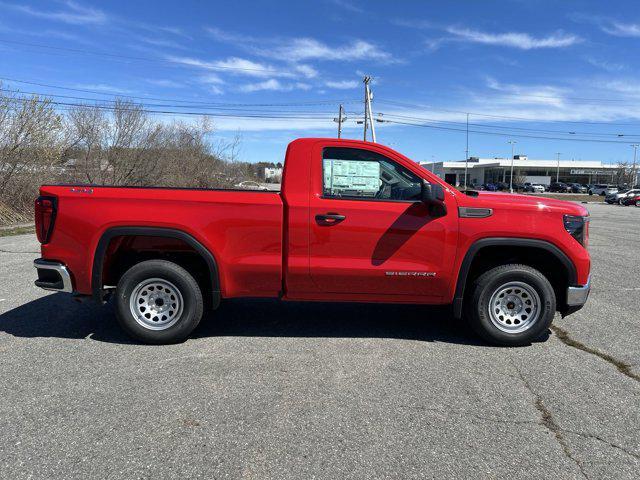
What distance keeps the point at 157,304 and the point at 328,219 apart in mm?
1932

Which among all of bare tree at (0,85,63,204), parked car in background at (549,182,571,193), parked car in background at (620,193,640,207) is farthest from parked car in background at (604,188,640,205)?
bare tree at (0,85,63,204)

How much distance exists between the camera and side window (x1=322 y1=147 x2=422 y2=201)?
475cm

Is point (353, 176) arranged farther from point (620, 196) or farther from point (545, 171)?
point (545, 171)

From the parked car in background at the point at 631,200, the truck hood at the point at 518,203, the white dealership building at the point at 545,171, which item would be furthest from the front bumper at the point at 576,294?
the white dealership building at the point at 545,171

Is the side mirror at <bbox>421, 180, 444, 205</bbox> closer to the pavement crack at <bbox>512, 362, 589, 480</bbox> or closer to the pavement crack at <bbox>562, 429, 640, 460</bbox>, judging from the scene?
the pavement crack at <bbox>512, 362, 589, 480</bbox>

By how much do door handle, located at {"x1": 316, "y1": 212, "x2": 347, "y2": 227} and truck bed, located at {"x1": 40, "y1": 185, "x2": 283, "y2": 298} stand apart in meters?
0.37

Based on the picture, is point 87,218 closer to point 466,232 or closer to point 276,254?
point 276,254

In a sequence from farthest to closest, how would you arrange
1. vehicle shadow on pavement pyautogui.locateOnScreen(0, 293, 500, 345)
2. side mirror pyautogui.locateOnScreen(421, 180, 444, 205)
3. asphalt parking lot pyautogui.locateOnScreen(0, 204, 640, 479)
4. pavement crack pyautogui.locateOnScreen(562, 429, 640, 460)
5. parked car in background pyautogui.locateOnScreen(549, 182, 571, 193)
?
parked car in background pyautogui.locateOnScreen(549, 182, 571, 193), vehicle shadow on pavement pyautogui.locateOnScreen(0, 293, 500, 345), side mirror pyautogui.locateOnScreen(421, 180, 444, 205), pavement crack pyautogui.locateOnScreen(562, 429, 640, 460), asphalt parking lot pyautogui.locateOnScreen(0, 204, 640, 479)

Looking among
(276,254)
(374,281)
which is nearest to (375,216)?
(374,281)

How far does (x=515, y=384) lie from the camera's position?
3988 millimetres

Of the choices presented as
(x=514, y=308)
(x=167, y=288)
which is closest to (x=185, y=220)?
(x=167, y=288)

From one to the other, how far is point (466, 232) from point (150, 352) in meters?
3.26

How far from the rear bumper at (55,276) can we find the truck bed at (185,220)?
8cm

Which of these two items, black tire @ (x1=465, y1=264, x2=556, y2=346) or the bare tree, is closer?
black tire @ (x1=465, y1=264, x2=556, y2=346)
